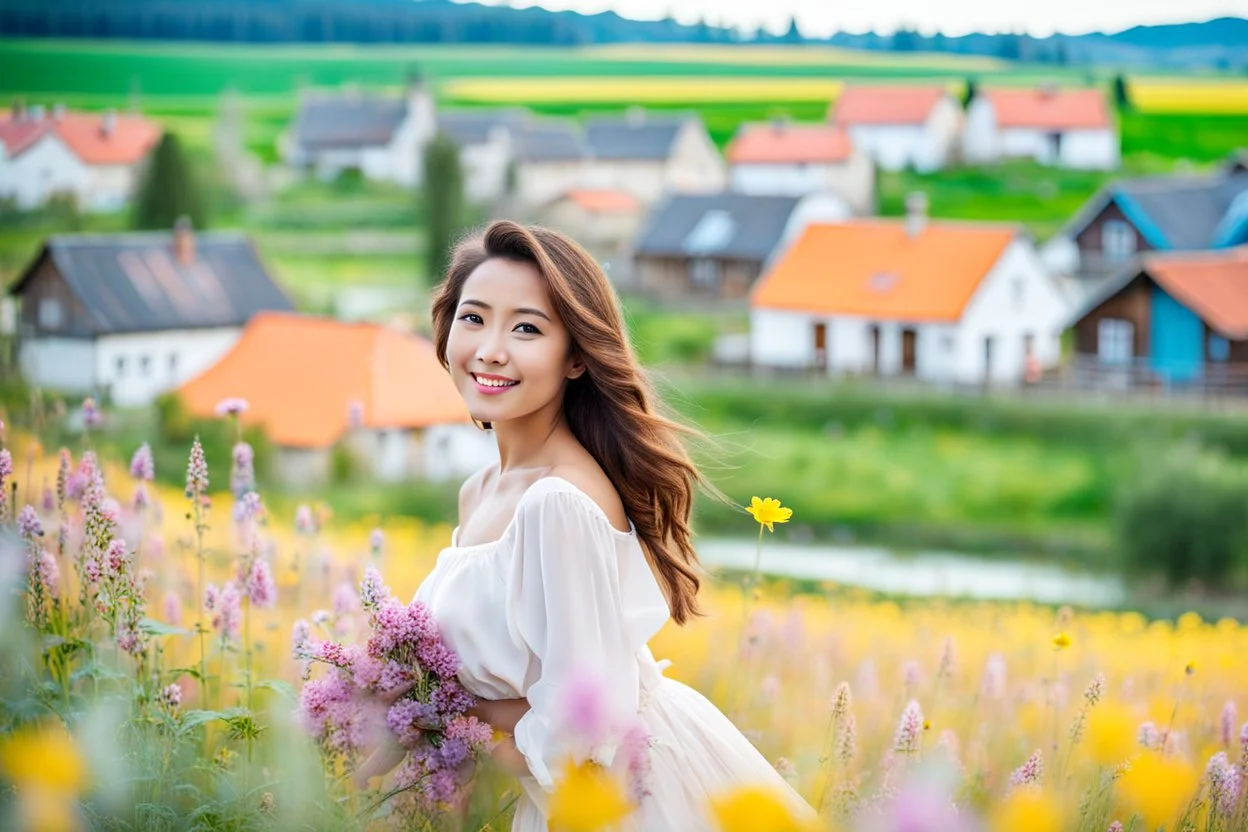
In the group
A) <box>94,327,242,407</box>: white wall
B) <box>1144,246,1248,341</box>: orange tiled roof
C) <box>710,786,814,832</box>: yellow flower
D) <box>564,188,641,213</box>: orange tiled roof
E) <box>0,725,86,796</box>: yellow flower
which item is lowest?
<box>94,327,242,407</box>: white wall

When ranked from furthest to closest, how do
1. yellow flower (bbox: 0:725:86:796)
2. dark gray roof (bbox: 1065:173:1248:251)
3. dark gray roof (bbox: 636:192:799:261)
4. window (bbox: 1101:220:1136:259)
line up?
dark gray roof (bbox: 636:192:799:261)
window (bbox: 1101:220:1136:259)
dark gray roof (bbox: 1065:173:1248:251)
yellow flower (bbox: 0:725:86:796)

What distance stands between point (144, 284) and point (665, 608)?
24791 mm

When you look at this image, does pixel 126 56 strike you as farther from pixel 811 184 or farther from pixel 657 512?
pixel 657 512

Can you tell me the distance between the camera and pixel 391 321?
2942 cm

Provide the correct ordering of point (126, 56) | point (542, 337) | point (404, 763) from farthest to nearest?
point (126, 56) → point (542, 337) → point (404, 763)

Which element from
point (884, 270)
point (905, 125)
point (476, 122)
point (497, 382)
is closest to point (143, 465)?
point (497, 382)

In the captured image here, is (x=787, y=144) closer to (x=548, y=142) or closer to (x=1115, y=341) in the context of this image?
(x=548, y=142)

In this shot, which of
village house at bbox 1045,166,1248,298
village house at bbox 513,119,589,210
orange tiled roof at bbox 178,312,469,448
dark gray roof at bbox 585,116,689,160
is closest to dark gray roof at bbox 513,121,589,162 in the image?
village house at bbox 513,119,589,210

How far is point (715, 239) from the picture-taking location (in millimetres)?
36688

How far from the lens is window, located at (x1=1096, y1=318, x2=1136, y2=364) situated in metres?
26.1

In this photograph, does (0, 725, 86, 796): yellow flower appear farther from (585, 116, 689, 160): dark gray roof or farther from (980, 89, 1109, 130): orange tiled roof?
(585, 116, 689, 160): dark gray roof

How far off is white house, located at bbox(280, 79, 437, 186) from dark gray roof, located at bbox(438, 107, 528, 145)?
0.66 metres

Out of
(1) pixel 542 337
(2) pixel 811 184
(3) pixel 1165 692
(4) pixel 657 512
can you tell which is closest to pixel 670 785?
(4) pixel 657 512

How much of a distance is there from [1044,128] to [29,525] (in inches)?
1754
